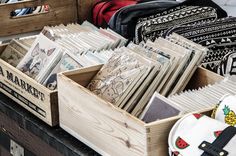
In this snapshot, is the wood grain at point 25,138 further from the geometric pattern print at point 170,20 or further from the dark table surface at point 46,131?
the geometric pattern print at point 170,20

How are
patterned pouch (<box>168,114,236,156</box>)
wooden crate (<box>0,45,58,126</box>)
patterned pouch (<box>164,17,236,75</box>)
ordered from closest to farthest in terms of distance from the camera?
patterned pouch (<box>168,114,236,156</box>) < wooden crate (<box>0,45,58,126</box>) < patterned pouch (<box>164,17,236,75</box>)

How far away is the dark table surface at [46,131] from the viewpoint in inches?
57.3

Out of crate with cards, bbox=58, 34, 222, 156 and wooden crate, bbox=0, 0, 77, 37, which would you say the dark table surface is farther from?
wooden crate, bbox=0, 0, 77, 37

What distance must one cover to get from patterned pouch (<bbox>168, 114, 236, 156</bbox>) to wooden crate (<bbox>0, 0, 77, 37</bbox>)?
3.95 feet

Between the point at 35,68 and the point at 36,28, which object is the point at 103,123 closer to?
the point at 35,68

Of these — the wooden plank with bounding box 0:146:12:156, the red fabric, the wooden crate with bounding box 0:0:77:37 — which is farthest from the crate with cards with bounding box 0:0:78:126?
the wooden plank with bounding box 0:146:12:156

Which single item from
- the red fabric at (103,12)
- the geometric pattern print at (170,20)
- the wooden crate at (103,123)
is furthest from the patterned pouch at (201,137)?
the red fabric at (103,12)

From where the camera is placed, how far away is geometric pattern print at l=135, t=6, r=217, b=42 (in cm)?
204

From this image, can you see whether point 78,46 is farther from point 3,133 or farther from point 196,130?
point 196,130

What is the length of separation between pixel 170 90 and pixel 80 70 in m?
0.29

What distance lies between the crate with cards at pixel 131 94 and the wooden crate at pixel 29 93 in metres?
0.06

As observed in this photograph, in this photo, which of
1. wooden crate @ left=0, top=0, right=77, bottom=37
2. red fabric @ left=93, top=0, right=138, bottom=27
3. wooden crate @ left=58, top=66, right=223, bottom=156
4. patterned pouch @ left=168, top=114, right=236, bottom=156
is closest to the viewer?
patterned pouch @ left=168, top=114, right=236, bottom=156

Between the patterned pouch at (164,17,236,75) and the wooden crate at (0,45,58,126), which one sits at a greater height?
the patterned pouch at (164,17,236,75)

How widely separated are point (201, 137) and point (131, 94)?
0.34 meters
